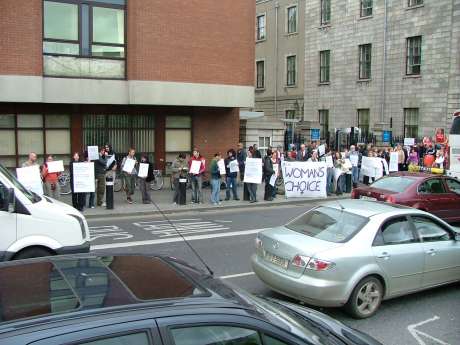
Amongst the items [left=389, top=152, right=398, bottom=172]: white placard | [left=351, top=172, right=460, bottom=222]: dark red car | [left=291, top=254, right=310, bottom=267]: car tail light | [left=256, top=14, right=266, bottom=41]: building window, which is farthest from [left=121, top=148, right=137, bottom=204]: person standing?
[left=256, top=14, right=266, bottom=41]: building window

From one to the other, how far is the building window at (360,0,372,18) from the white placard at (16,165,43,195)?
31688 mm

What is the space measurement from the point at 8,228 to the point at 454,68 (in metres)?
33.0

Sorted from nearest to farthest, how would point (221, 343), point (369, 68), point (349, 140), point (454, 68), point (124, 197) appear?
point (221, 343) < point (124, 197) < point (454, 68) < point (349, 140) < point (369, 68)

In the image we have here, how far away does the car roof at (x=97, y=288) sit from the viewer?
278 centimetres

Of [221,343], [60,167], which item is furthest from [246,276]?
[60,167]

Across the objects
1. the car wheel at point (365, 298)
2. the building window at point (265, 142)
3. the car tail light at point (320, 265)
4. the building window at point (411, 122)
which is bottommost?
the car wheel at point (365, 298)

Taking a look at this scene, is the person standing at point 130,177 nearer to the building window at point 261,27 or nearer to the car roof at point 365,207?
the car roof at point 365,207

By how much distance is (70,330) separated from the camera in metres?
2.58

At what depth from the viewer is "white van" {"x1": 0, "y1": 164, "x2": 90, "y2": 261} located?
7277 millimetres

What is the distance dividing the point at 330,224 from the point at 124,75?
1461cm

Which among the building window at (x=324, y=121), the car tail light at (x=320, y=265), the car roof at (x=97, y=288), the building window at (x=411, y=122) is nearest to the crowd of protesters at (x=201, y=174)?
the car tail light at (x=320, y=265)

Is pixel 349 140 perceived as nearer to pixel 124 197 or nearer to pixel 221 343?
pixel 124 197

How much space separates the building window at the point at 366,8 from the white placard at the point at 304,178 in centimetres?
2381

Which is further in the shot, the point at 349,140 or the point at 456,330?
the point at 349,140
